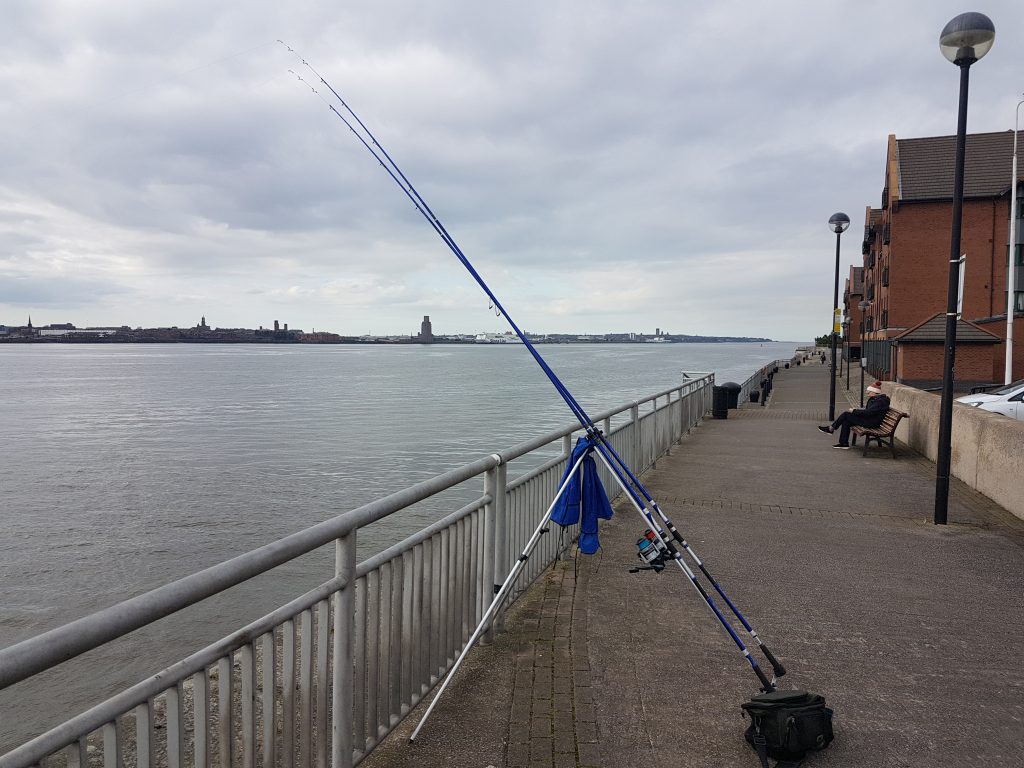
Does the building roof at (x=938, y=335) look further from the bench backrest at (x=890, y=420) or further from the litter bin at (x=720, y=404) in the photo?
the bench backrest at (x=890, y=420)

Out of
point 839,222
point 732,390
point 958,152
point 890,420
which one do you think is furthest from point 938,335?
point 958,152

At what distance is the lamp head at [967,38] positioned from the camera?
7.42 metres

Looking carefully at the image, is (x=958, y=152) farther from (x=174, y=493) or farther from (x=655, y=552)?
(x=174, y=493)

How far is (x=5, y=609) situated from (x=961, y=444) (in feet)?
40.4

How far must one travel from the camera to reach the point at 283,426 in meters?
31.7

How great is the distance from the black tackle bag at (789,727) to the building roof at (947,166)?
44.7 m

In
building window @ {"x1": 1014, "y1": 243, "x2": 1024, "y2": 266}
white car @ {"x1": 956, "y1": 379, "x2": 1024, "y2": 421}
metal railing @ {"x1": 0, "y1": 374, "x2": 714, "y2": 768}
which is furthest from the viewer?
building window @ {"x1": 1014, "y1": 243, "x2": 1024, "y2": 266}

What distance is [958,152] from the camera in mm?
8039

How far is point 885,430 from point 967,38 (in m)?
7.52

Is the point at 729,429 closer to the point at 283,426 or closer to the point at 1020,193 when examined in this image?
the point at 283,426

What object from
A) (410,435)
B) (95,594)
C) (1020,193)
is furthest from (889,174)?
(95,594)

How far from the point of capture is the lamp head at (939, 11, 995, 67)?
7418 millimetres

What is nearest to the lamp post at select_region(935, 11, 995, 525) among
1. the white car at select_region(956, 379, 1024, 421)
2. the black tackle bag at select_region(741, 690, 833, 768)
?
the black tackle bag at select_region(741, 690, 833, 768)

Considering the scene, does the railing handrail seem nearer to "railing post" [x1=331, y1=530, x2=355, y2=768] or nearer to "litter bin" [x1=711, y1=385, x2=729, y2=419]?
"railing post" [x1=331, y1=530, x2=355, y2=768]
